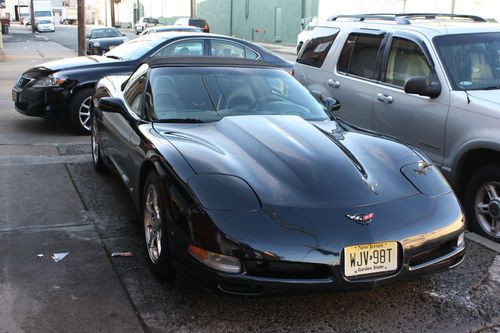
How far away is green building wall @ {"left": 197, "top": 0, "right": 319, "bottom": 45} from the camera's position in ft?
134

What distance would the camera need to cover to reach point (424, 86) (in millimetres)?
5176

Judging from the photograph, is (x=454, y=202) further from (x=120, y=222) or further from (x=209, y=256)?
(x=120, y=222)

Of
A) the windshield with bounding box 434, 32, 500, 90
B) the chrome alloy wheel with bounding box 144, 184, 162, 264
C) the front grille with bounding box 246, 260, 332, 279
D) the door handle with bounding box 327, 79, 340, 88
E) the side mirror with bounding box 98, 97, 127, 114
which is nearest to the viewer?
the front grille with bounding box 246, 260, 332, 279

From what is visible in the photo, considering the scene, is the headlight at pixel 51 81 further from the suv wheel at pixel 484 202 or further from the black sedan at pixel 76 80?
the suv wheel at pixel 484 202

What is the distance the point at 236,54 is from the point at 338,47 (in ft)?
9.60

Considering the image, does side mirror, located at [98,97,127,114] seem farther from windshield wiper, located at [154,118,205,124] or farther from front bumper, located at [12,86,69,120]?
front bumper, located at [12,86,69,120]

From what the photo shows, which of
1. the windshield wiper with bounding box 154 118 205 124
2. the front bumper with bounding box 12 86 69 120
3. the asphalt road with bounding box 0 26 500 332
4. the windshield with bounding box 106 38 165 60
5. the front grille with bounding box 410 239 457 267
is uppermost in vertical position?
the windshield with bounding box 106 38 165 60

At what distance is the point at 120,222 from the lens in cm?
504

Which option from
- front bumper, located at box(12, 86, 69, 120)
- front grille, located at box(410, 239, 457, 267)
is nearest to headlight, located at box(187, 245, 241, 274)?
front grille, located at box(410, 239, 457, 267)

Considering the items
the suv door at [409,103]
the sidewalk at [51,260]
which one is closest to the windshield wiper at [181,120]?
the sidewalk at [51,260]

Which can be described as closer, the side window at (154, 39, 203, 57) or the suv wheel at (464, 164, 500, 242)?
the suv wheel at (464, 164, 500, 242)

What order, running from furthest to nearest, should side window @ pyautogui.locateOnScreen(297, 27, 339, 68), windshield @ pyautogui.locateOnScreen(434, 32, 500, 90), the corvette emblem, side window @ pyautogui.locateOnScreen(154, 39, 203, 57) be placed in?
side window @ pyautogui.locateOnScreen(154, 39, 203, 57)
side window @ pyautogui.locateOnScreen(297, 27, 339, 68)
windshield @ pyautogui.locateOnScreen(434, 32, 500, 90)
the corvette emblem

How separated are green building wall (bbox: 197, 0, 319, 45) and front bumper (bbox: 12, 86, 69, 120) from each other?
1256 inches

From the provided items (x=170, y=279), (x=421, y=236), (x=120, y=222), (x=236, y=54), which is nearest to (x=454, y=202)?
Result: (x=421, y=236)
